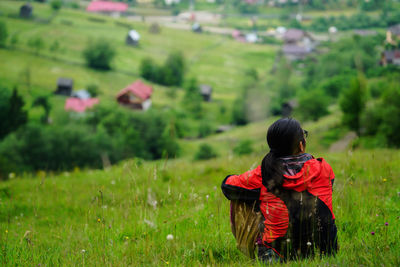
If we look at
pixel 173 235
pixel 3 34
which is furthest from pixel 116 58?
pixel 173 235

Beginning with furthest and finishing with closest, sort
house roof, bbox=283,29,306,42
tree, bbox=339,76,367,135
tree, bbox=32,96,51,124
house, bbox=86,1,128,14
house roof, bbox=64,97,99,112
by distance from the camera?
house roof, bbox=283,29,306,42, house, bbox=86,1,128,14, house roof, bbox=64,97,99,112, tree, bbox=32,96,51,124, tree, bbox=339,76,367,135

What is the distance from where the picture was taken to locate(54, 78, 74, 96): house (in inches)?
Result: 3295

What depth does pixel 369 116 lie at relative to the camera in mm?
45250

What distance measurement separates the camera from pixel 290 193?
3166 mm

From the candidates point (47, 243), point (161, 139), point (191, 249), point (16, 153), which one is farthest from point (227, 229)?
point (161, 139)

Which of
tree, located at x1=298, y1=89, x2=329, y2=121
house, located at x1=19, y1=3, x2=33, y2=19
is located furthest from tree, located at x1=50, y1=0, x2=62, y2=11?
tree, located at x1=298, y1=89, x2=329, y2=121

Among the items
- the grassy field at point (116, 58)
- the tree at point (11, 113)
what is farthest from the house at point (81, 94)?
the tree at point (11, 113)

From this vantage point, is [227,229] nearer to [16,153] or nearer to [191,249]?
[191,249]

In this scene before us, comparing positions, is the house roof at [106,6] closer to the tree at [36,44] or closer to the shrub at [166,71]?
the shrub at [166,71]

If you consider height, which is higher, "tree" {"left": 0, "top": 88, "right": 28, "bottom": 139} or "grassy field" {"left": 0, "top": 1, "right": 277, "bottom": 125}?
"grassy field" {"left": 0, "top": 1, "right": 277, "bottom": 125}

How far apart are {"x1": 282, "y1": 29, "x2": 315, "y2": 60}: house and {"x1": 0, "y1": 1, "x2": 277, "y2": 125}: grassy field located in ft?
23.0

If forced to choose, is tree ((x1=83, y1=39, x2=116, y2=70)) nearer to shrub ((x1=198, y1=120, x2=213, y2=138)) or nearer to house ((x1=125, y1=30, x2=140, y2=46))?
house ((x1=125, y1=30, x2=140, y2=46))

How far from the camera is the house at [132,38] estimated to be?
121 meters

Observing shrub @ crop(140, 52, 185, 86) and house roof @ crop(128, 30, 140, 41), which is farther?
house roof @ crop(128, 30, 140, 41)
